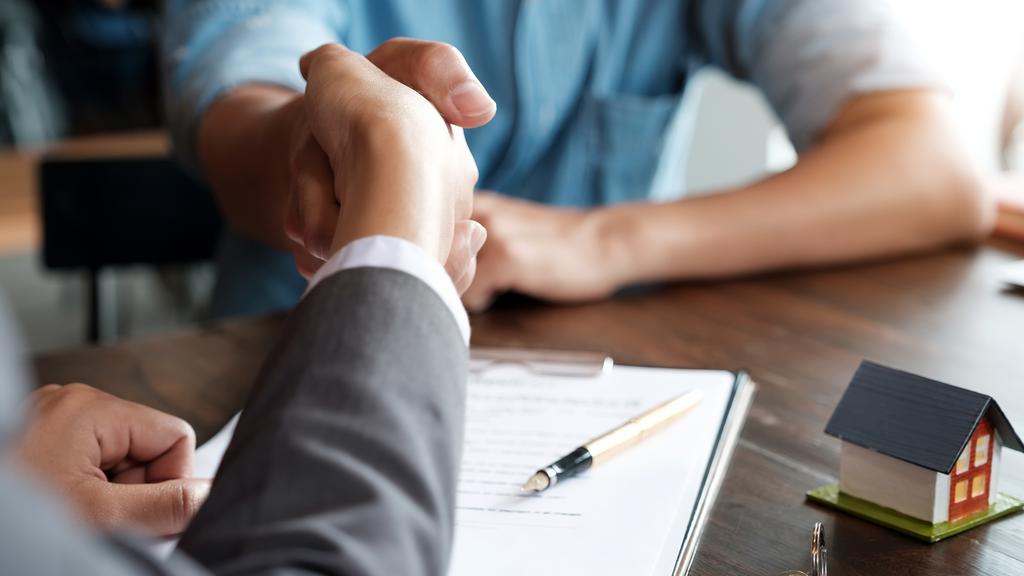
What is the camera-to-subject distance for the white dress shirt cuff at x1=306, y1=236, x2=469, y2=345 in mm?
361

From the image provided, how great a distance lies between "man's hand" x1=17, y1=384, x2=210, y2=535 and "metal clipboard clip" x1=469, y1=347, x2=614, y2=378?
229mm

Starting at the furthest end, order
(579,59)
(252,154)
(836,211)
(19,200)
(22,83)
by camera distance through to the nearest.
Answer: (22,83) → (19,200) → (579,59) → (836,211) → (252,154)

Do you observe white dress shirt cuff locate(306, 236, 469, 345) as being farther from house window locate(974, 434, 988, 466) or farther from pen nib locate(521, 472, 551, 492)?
house window locate(974, 434, 988, 466)

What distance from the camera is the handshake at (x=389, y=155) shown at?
405 millimetres

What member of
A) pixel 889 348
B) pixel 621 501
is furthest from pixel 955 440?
pixel 889 348

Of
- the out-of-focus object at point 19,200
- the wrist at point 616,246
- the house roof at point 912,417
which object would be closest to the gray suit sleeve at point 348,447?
the house roof at point 912,417

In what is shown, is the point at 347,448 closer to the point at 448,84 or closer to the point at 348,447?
the point at 348,447

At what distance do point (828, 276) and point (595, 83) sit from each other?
380mm

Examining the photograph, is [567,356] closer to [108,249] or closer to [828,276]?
[828,276]

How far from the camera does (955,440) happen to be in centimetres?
47

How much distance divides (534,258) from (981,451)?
1.34 ft

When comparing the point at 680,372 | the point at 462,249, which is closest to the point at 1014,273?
the point at 680,372

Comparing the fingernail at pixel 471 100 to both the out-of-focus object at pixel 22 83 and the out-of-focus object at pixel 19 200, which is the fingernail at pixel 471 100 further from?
the out-of-focus object at pixel 22 83

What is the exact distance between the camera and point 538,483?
521 mm
